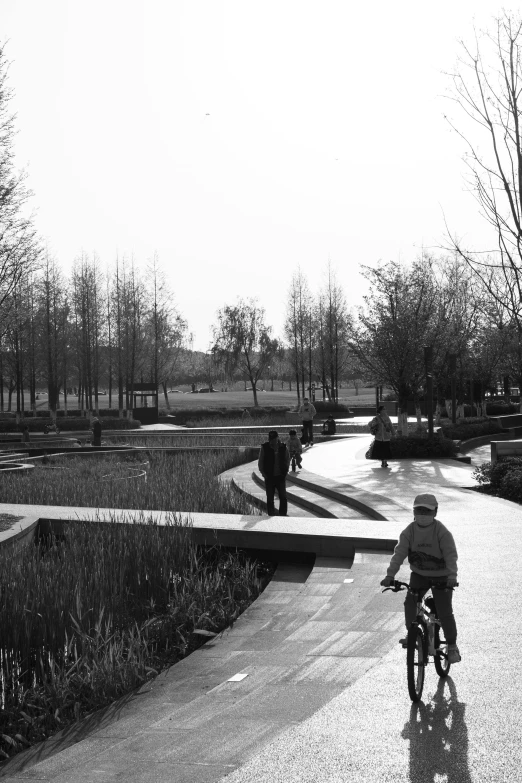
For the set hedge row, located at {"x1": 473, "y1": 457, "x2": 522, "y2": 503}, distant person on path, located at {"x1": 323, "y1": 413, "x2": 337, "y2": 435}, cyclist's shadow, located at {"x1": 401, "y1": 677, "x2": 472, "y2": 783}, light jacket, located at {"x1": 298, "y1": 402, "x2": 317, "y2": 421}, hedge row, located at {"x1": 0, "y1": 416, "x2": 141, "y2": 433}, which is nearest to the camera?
cyclist's shadow, located at {"x1": 401, "y1": 677, "x2": 472, "y2": 783}

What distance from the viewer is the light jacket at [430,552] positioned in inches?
239

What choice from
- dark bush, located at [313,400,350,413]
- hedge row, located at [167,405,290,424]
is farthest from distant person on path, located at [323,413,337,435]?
dark bush, located at [313,400,350,413]

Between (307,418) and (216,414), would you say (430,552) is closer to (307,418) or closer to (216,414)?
(307,418)

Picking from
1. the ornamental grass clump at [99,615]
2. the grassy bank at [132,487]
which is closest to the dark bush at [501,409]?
the grassy bank at [132,487]

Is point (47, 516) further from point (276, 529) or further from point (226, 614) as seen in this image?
point (226, 614)

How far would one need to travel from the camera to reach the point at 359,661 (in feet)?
22.2

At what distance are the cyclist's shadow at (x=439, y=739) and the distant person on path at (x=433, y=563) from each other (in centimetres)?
43

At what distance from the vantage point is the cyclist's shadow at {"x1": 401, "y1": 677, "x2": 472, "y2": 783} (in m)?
4.64

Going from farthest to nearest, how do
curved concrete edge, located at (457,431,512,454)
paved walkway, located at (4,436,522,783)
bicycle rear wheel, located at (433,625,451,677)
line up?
curved concrete edge, located at (457,431,512,454)
bicycle rear wheel, located at (433,625,451,677)
paved walkway, located at (4,436,522,783)

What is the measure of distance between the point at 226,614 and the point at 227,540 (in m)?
2.46

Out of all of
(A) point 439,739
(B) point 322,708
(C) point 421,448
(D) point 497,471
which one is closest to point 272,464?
(D) point 497,471

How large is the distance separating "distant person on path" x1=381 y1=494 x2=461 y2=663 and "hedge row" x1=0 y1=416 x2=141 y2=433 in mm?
37199

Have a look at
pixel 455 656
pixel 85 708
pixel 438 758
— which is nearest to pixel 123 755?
pixel 85 708

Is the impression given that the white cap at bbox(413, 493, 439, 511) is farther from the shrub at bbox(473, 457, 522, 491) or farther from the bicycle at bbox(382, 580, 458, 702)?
the shrub at bbox(473, 457, 522, 491)
